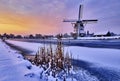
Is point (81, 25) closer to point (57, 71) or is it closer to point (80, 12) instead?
point (80, 12)

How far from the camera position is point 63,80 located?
854cm

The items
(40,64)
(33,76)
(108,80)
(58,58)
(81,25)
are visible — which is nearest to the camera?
(33,76)

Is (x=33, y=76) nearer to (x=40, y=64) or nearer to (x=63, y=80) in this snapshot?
(x=63, y=80)

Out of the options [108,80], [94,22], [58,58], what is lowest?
[108,80]

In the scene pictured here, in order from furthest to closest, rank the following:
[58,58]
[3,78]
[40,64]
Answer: [40,64] < [58,58] < [3,78]

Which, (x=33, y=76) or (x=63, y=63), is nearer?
(x=33, y=76)

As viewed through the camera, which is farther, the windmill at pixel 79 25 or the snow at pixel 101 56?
the windmill at pixel 79 25

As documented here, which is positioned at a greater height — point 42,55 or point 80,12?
point 80,12

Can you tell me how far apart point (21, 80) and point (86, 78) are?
460cm

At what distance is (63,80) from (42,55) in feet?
11.9

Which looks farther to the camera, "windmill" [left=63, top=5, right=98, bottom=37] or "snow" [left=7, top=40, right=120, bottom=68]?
"windmill" [left=63, top=5, right=98, bottom=37]

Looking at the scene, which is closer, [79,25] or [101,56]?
[101,56]

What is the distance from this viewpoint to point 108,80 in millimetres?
9289

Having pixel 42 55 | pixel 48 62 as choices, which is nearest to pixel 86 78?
pixel 48 62
